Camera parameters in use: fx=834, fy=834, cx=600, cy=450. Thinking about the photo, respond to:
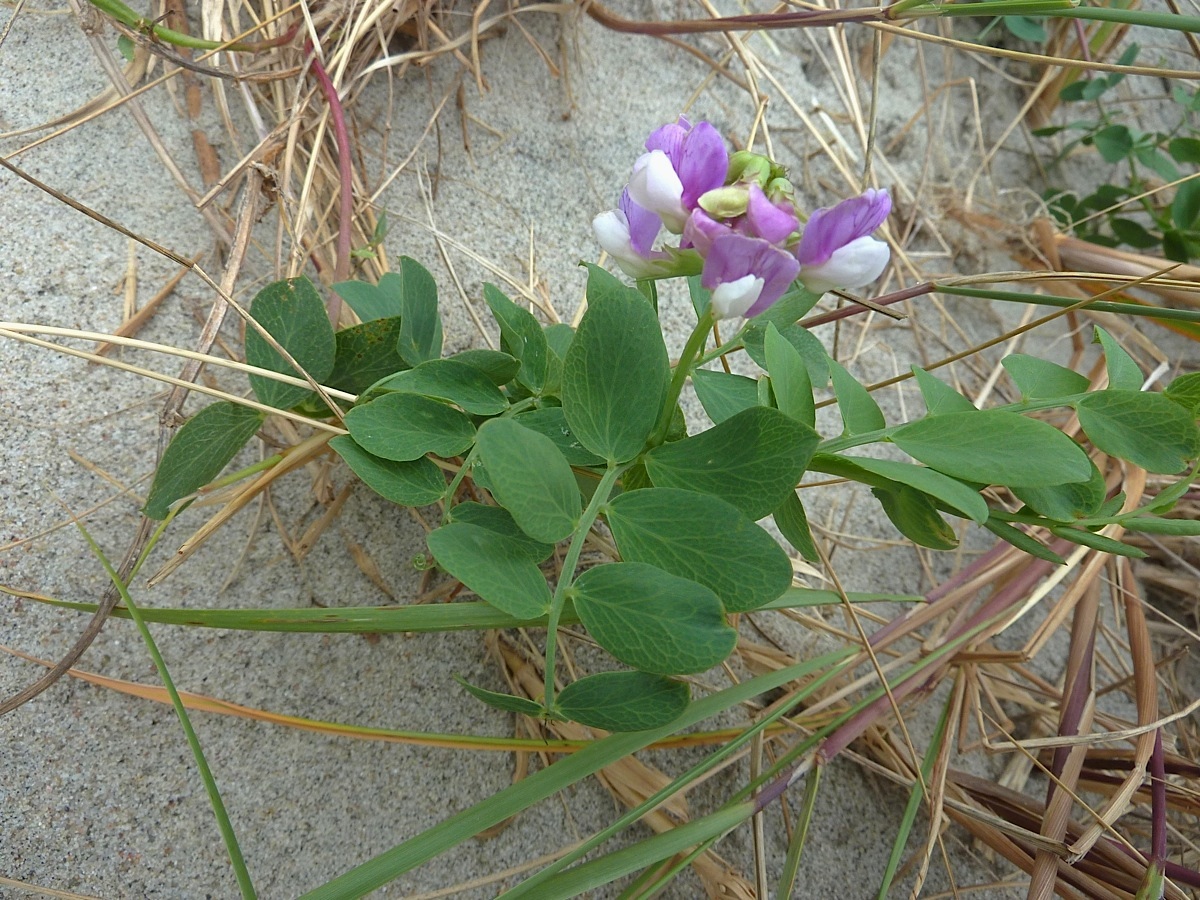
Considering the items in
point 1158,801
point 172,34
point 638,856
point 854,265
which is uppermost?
point 172,34

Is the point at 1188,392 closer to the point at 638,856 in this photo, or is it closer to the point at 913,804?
the point at 913,804

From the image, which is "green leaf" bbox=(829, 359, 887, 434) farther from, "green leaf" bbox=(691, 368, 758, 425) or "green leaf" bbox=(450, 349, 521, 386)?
"green leaf" bbox=(450, 349, 521, 386)

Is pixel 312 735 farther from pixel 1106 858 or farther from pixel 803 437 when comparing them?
pixel 1106 858

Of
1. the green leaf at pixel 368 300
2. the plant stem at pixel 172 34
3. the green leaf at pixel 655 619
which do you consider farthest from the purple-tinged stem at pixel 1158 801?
the plant stem at pixel 172 34

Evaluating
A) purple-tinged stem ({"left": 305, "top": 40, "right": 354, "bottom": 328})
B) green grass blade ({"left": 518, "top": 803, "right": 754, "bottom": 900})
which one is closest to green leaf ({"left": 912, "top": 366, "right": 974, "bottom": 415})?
green grass blade ({"left": 518, "top": 803, "right": 754, "bottom": 900})

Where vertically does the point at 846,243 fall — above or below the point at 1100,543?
above

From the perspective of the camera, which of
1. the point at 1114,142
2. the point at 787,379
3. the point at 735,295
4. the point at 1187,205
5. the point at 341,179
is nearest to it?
the point at 735,295

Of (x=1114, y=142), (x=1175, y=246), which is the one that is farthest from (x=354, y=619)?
(x=1114, y=142)
